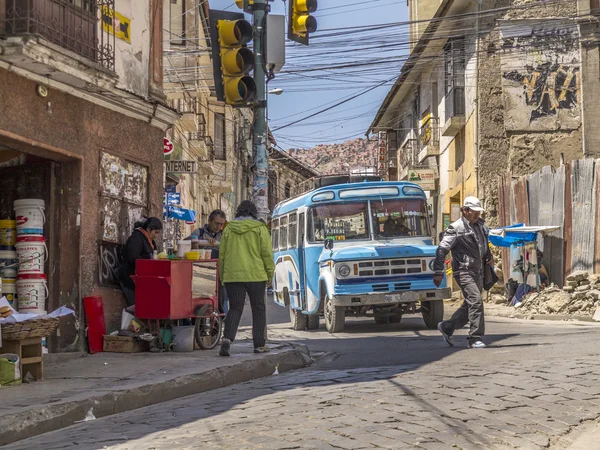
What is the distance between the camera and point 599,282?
20031 millimetres

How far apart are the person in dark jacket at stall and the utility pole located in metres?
1.36

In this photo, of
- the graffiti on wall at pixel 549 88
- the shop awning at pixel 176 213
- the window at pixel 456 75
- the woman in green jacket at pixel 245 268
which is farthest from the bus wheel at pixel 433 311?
the window at pixel 456 75

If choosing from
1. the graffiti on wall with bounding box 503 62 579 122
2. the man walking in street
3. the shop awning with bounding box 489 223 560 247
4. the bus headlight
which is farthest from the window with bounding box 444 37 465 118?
the man walking in street

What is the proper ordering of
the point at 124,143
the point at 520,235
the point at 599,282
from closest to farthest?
the point at 124,143 < the point at 599,282 < the point at 520,235

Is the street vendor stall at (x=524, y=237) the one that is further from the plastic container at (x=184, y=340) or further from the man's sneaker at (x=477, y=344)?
the plastic container at (x=184, y=340)

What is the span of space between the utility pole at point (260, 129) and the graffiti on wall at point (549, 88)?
Result: 55.4 ft

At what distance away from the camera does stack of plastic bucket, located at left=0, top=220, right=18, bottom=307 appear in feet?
36.8

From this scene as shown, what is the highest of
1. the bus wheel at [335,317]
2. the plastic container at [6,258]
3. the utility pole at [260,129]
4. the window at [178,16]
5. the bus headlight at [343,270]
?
the window at [178,16]

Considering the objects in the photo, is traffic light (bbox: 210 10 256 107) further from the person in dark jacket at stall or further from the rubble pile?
the rubble pile

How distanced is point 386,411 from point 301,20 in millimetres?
6501

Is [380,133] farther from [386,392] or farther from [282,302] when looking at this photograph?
[386,392]

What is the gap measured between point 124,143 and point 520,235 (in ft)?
41.7

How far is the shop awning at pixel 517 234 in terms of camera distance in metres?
22.3

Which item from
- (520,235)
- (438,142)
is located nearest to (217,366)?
(520,235)
